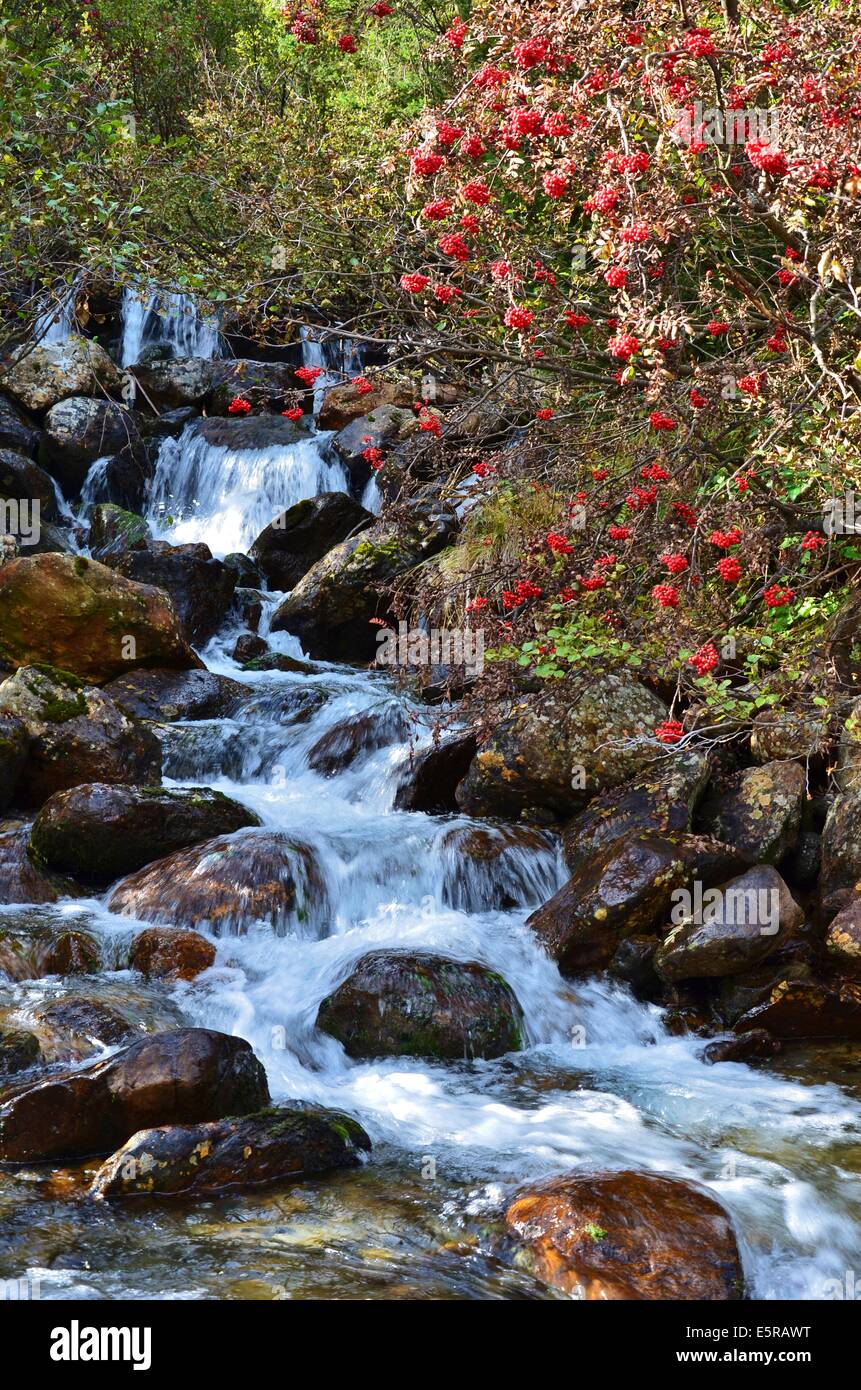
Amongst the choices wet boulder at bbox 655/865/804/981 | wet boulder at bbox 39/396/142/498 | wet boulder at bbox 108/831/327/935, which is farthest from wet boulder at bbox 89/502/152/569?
wet boulder at bbox 655/865/804/981

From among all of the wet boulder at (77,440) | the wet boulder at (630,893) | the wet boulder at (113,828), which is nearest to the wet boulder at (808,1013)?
the wet boulder at (630,893)

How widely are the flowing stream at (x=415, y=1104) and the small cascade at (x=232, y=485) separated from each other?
19.6 feet

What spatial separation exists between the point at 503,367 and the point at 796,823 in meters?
4.08

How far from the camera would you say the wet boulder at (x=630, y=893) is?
23.5 feet

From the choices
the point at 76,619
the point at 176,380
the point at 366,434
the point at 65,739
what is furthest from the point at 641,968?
the point at 176,380

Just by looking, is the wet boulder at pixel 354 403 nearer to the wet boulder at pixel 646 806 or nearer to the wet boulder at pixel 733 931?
the wet boulder at pixel 646 806

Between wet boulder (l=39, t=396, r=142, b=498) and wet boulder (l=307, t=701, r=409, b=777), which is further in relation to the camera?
wet boulder (l=39, t=396, r=142, b=498)

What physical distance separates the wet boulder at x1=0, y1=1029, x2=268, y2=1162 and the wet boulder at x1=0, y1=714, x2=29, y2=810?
165 inches

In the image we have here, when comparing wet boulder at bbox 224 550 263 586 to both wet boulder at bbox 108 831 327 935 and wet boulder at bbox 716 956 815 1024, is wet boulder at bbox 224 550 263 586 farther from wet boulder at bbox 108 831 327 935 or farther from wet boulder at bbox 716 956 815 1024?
wet boulder at bbox 716 956 815 1024

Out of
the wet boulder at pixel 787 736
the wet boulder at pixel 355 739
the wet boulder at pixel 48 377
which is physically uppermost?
the wet boulder at pixel 48 377

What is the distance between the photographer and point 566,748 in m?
8.55

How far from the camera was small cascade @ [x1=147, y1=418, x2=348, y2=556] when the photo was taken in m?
15.7

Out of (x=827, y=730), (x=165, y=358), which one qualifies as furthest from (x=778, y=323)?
(x=165, y=358)

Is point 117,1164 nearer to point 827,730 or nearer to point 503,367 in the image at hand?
point 827,730
